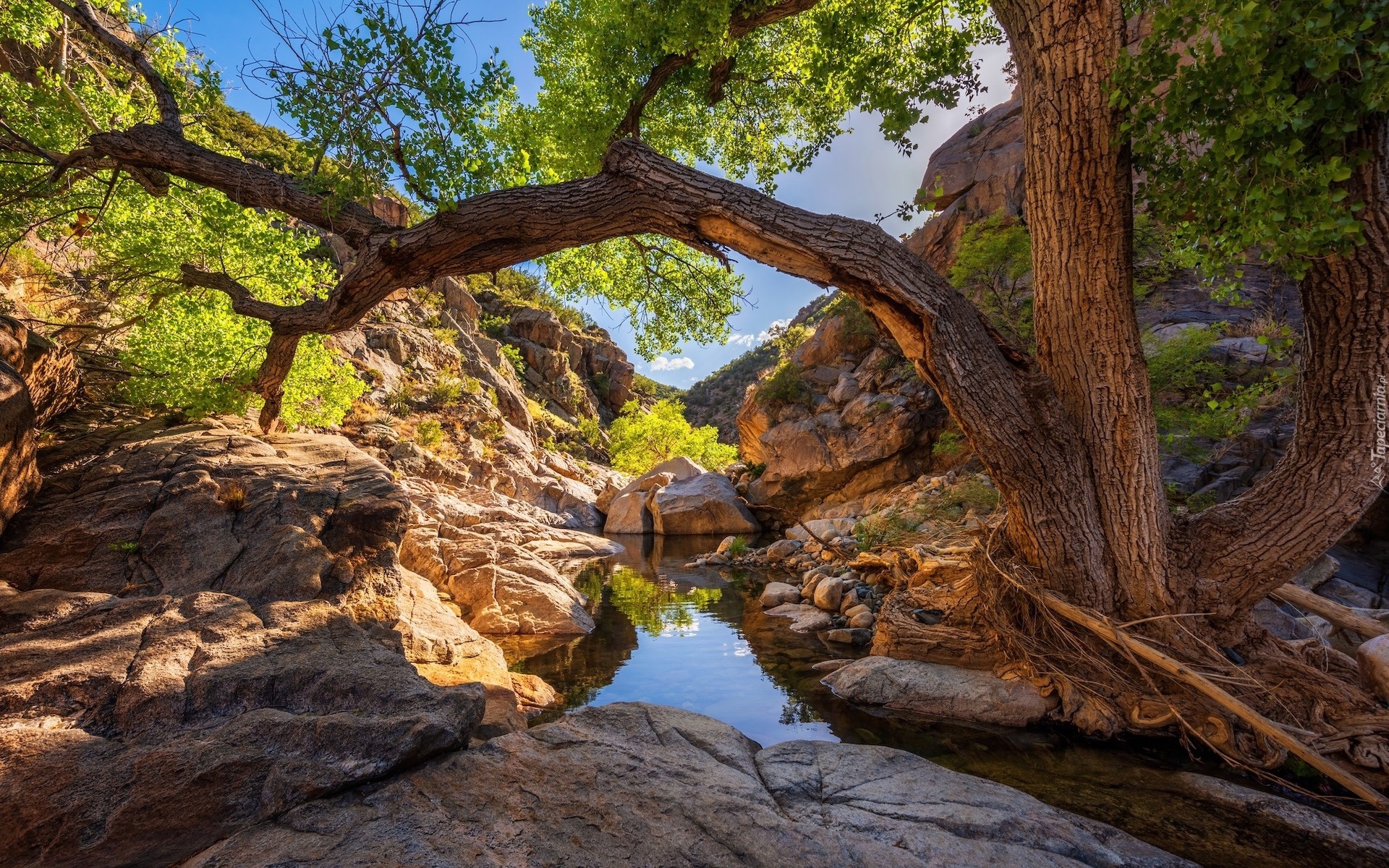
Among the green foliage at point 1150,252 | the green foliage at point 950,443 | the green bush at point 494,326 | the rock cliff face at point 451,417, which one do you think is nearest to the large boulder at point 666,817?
the green foliage at point 1150,252

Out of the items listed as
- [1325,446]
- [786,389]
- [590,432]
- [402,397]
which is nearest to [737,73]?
[1325,446]

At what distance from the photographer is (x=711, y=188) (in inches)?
164

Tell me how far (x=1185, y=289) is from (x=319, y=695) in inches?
711

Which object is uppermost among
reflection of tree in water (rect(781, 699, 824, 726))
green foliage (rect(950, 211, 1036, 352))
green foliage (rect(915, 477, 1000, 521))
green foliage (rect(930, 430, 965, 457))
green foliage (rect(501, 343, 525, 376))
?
green foliage (rect(501, 343, 525, 376))

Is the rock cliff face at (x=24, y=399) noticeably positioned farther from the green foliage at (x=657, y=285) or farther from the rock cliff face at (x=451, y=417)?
the rock cliff face at (x=451, y=417)

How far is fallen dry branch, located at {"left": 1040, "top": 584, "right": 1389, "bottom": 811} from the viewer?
3.16 metres

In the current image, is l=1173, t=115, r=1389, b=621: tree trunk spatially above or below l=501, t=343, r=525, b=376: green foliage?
below

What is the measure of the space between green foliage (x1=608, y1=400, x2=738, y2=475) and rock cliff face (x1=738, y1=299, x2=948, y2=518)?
633 inches

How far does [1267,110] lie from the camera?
2854 millimetres

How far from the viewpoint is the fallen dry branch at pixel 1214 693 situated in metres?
3.16

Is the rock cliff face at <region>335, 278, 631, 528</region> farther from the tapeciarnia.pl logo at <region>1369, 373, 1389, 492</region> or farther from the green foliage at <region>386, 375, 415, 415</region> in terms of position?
the tapeciarnia.pl logo at <region>1369, 373, 1389, 492</region>

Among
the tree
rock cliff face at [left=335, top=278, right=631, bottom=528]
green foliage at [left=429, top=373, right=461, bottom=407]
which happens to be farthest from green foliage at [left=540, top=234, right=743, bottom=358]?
green foliage at [left=429, top=373, right=461, bottom=407]

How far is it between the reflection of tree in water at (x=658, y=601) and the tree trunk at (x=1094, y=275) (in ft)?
18.6

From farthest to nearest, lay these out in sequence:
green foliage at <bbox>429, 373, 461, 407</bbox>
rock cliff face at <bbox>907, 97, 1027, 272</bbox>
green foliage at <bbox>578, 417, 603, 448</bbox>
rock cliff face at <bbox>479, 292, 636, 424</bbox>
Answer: rock cliff face at <bbox>479, 292, 636, 424</bbox> → green foliage at <bbox>578, 417, 603, 448</bbox> → green foliage at <bbox>429, 373, 461, 407</bbox> → rock cliff face at <bbox>907, 97, 1027, 272</bbox>
